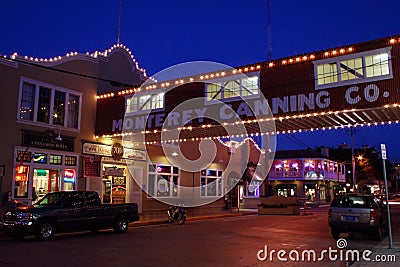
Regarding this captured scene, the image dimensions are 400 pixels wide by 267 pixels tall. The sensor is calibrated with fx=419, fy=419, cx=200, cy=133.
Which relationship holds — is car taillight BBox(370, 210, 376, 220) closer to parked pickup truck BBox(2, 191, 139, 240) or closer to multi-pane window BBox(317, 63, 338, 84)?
multi-pane window BBox(317, 63, 338, 84)

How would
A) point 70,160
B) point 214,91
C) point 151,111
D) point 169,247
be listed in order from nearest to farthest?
point 169,247 → point 214,91 → point 151,111 → point 70,160

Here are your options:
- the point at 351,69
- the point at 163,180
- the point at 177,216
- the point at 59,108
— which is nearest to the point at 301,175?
the point at 163,180

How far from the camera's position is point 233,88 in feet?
65.1

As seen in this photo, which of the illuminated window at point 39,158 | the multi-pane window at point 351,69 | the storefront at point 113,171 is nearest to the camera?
the multi-pane window at point 351,69

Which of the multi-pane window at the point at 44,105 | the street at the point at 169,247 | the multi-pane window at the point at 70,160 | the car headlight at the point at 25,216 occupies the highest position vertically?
the multi-pane window at the point at 44,105

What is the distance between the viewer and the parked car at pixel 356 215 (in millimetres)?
14754

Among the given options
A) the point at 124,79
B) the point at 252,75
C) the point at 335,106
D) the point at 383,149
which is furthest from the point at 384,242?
the point at 124,79

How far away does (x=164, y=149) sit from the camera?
29156 mm

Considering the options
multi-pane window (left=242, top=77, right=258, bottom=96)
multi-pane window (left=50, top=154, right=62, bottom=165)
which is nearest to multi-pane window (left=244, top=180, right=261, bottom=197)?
multi-pane window (left=50, top=154, right=62, bottom=165)

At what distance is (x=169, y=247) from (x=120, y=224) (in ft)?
16.6

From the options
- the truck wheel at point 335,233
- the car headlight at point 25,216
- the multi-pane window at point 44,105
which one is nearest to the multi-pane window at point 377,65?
the truck wheel at point 335,233

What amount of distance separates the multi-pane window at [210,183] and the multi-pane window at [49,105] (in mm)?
13015

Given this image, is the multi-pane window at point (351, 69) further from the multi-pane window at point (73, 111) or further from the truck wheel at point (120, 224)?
the multi-pane window at point (73, 111)

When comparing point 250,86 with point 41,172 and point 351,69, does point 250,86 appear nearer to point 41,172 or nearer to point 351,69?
point 351,69
